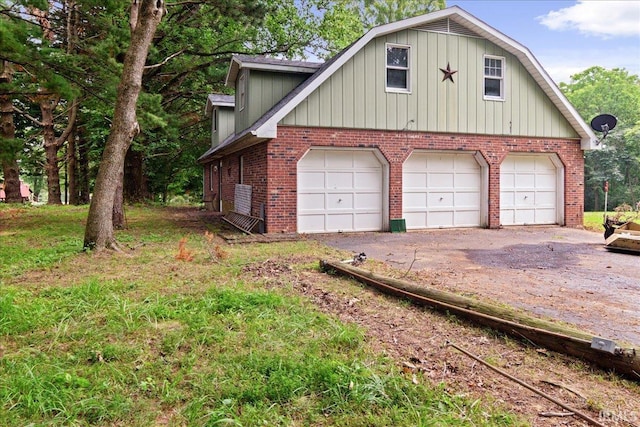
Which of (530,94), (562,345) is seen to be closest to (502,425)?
(562,345)

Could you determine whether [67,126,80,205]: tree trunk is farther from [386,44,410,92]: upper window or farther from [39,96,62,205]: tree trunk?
[386,44,410,92]: upper window

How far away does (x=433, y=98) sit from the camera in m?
12.6

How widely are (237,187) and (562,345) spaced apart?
12679 mm

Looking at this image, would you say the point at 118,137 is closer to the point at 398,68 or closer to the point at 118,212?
the point at 118,212

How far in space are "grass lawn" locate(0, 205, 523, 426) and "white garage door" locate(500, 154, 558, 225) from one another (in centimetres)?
1012

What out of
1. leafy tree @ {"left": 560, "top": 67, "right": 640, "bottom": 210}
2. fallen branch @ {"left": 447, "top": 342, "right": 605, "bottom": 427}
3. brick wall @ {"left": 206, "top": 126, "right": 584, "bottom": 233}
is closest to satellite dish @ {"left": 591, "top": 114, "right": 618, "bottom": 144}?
brick wall @ {"left": 206, "top": 126, "right": 584, "bottom": 233}

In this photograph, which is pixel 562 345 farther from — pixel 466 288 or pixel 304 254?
pixel 304 254

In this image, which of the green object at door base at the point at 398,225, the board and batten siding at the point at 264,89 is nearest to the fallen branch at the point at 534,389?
the green object at door base at the point at 398,225

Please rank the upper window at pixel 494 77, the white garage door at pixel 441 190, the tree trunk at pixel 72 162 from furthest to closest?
the tree trunk at pixel 72 162 < the upper window at pixel 494 77 < the white garage door at pixel 441 190

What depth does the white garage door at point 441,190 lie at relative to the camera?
505 inches

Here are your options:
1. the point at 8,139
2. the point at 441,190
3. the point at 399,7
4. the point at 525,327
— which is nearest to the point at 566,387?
the point at 525,327

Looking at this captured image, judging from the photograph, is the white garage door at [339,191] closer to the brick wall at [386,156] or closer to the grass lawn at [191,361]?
the brick wall at [386,156]

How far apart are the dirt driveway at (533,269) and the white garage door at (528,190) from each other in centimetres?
172

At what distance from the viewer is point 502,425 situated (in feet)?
8.32
